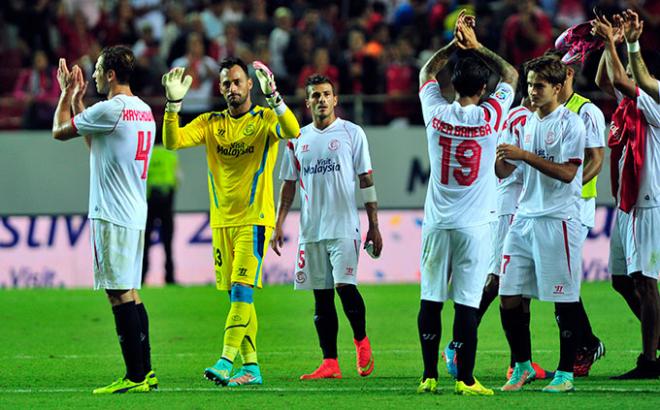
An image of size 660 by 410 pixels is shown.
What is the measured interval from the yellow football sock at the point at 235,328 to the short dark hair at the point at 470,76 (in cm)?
228

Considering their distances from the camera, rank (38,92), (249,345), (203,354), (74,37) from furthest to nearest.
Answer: (74,37), (38,92), (203,354), (249,345)

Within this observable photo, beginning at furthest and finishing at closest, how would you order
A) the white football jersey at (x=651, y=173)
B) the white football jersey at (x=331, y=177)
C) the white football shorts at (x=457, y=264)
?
1. the white football jersey at (x=331, y=177)
2. the white football jersey at (x=651, y=173)
3. the white football shorts at (x=457, y=264)

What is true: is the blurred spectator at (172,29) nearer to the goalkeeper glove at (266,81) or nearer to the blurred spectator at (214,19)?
the blurred spectator at (214,19)

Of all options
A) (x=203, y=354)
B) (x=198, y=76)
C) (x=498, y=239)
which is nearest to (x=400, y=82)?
(x=198, y=76)

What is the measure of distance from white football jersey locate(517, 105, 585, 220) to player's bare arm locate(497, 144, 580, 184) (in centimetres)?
8

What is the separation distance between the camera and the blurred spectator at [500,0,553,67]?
1866 cm

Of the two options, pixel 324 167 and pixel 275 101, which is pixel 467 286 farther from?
pixel 324 167

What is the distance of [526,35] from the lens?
736 inches

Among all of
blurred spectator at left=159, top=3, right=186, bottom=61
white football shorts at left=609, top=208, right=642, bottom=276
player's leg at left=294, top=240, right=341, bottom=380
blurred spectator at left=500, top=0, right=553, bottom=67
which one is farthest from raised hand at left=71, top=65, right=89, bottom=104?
blurred spectator at left=159, top=3, right=186, bottom=61

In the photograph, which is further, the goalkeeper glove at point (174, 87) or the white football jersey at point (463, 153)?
the goalkeeper glove at point (174, 87)

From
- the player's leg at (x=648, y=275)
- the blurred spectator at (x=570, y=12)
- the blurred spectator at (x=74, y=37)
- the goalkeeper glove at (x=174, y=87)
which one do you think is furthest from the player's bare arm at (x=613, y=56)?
the blurred spectator at (x=74, y=37)

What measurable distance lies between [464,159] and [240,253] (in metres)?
1.93

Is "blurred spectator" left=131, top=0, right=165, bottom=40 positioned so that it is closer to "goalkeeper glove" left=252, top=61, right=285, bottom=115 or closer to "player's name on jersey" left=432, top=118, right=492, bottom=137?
"goalkeeper glove" left=252, top=61, right=285, bottom=115

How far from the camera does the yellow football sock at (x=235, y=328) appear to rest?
9.00 m
